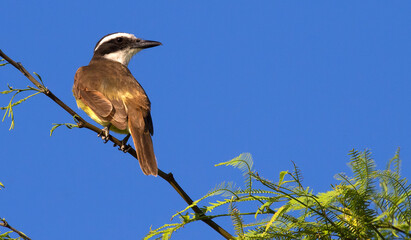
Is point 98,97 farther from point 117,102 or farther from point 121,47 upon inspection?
point 121,47

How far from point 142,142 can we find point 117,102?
2.80 feet

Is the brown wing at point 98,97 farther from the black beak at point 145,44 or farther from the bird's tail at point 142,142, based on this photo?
the black beak at point 145,44

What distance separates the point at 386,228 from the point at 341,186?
26cm

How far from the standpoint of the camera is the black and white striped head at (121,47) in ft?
25.0

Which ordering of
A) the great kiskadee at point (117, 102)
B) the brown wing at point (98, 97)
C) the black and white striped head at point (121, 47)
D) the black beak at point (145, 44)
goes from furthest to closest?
the black and white striped head at point (121, 47) → the black beak at point (145, 44) → the brown wing at point (98, 97) → the great kiskadee at point (117, 102)

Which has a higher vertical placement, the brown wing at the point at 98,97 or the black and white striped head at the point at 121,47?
the black and white striped head at the point at 121,47

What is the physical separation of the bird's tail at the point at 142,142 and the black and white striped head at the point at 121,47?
232cm

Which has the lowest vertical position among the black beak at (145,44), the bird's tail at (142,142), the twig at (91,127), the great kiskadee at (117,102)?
the twig at (91,127)

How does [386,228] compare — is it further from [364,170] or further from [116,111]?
[116,111]

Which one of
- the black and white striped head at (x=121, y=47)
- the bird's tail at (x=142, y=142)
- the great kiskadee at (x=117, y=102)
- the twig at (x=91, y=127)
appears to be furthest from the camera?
the black and white striped head at (x=121, y=47)

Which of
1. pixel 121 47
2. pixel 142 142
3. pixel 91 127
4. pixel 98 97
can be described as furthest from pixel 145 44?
pixel 91 127

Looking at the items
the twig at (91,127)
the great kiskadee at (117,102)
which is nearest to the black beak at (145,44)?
the great kiskadee at (117,102)

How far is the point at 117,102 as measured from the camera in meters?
5.62

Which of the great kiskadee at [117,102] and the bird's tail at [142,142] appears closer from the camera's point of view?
the bird's tail at [142,142]
